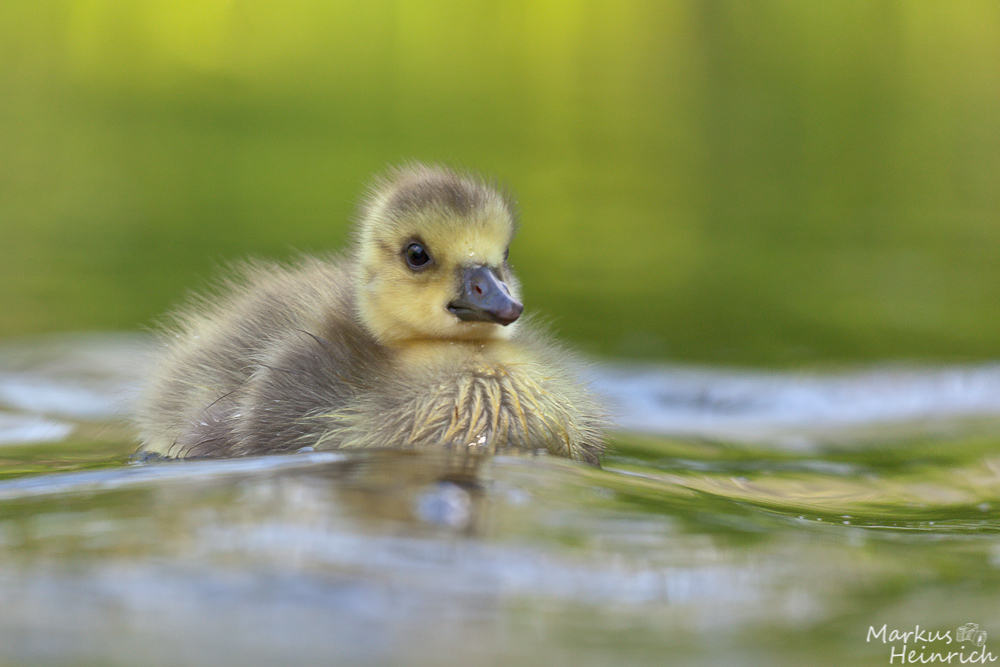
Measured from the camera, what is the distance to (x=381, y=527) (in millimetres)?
2492

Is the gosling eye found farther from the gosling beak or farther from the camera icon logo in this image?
the camera icon logo

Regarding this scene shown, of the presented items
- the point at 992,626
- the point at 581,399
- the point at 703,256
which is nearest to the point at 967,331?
the point at 703,256

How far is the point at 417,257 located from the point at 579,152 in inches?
416

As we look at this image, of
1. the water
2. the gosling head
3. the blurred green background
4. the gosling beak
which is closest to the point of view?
the water

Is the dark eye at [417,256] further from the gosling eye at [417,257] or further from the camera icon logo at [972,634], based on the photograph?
the camera icon logo at [972,634]

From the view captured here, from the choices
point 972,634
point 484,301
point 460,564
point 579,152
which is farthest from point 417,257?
point 579,152

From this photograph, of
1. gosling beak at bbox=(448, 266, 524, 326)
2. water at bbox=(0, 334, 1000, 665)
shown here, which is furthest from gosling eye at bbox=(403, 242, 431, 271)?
water at bbox=(0, 334, 1000, 665)

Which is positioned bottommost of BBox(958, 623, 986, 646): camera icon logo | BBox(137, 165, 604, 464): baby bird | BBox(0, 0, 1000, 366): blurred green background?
BBox(958, 623, 986, 646): camera icon logo

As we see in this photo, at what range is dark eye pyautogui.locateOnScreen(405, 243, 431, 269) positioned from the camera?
380 cm

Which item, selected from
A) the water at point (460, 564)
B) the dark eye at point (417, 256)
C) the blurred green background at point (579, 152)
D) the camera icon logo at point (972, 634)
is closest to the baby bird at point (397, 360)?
the dark eye at point (417, 256)

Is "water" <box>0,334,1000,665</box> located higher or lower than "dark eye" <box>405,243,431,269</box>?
lower

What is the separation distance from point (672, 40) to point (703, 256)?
11.3 metres

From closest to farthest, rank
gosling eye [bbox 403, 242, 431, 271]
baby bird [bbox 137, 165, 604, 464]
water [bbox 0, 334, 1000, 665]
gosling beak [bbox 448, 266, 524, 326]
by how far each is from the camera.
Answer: water [bbox 0, 334, 1000, 665] < baby bird [bbox 137, 165, 604, 464] < gosling beak [bbox 448, 266, 524, 326] < gosling eye [bbox 403, 242, 431, 271]

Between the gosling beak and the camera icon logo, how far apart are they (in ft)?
5.22
